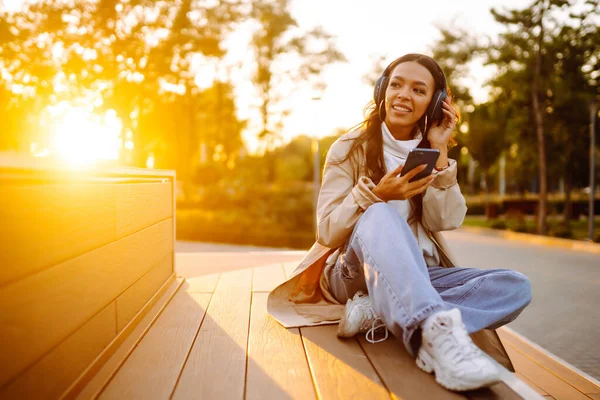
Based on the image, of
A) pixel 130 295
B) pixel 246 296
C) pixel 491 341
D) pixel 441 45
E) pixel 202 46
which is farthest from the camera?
pixel 441 45

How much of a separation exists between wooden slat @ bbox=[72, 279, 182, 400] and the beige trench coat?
633mm

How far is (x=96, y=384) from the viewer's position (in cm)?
184

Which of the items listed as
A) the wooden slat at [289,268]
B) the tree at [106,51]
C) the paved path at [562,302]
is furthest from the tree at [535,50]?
the wooden slat at [289,268]

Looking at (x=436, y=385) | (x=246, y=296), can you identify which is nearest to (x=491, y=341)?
(x=436, y=385)

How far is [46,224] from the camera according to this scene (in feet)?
5.09

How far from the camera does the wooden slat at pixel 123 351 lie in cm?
179

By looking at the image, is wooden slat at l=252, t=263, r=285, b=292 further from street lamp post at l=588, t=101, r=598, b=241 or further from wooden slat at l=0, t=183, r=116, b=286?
street lamp post at l=588, t=101, r=598, b=241

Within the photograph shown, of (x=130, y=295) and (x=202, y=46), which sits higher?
(x=202, y=46)

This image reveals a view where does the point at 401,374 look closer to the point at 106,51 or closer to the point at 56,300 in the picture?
the point at 56,300

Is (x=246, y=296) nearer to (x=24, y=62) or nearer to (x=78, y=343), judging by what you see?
(x=78, y=343)

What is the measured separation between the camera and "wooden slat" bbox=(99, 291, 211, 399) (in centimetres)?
181

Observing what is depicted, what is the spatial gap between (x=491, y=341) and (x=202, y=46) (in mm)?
17059

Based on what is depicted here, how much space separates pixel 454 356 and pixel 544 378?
3.25ft

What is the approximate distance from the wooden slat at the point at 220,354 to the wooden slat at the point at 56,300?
1.38ft
